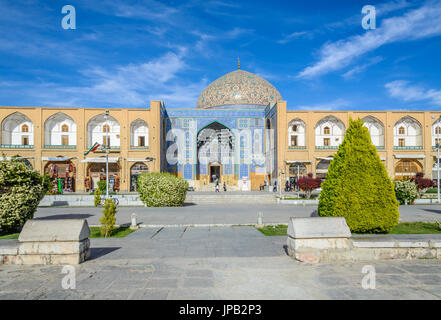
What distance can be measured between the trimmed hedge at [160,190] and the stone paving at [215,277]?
8917 mm

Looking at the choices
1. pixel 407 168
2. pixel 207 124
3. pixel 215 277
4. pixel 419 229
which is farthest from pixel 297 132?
pixel 215 277

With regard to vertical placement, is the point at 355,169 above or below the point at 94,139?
below

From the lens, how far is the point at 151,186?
14656mm

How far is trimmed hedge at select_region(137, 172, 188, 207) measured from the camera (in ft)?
47.9

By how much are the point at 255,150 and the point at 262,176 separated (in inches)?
108

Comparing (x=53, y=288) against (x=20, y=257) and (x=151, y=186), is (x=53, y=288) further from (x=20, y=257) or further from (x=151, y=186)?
(x=151, y=186)

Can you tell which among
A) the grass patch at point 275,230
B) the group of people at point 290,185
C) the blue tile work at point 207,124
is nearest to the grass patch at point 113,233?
the grass patch at point 275,230

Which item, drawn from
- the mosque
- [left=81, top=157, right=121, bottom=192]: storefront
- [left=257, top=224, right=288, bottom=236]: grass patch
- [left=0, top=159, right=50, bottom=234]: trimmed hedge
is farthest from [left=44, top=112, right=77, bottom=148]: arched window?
[left=257, top=224, right=288, bottom=236]: grass patch

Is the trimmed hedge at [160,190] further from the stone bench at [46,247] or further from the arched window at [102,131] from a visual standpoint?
the arched window at [102,131]

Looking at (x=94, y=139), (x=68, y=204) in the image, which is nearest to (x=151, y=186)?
(x=68, y=204)

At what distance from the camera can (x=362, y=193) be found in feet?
20.2

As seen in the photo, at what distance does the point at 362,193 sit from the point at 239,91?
28.3 metres

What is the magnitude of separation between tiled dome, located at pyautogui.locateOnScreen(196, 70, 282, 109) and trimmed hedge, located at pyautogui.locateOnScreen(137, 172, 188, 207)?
65.3 ft
